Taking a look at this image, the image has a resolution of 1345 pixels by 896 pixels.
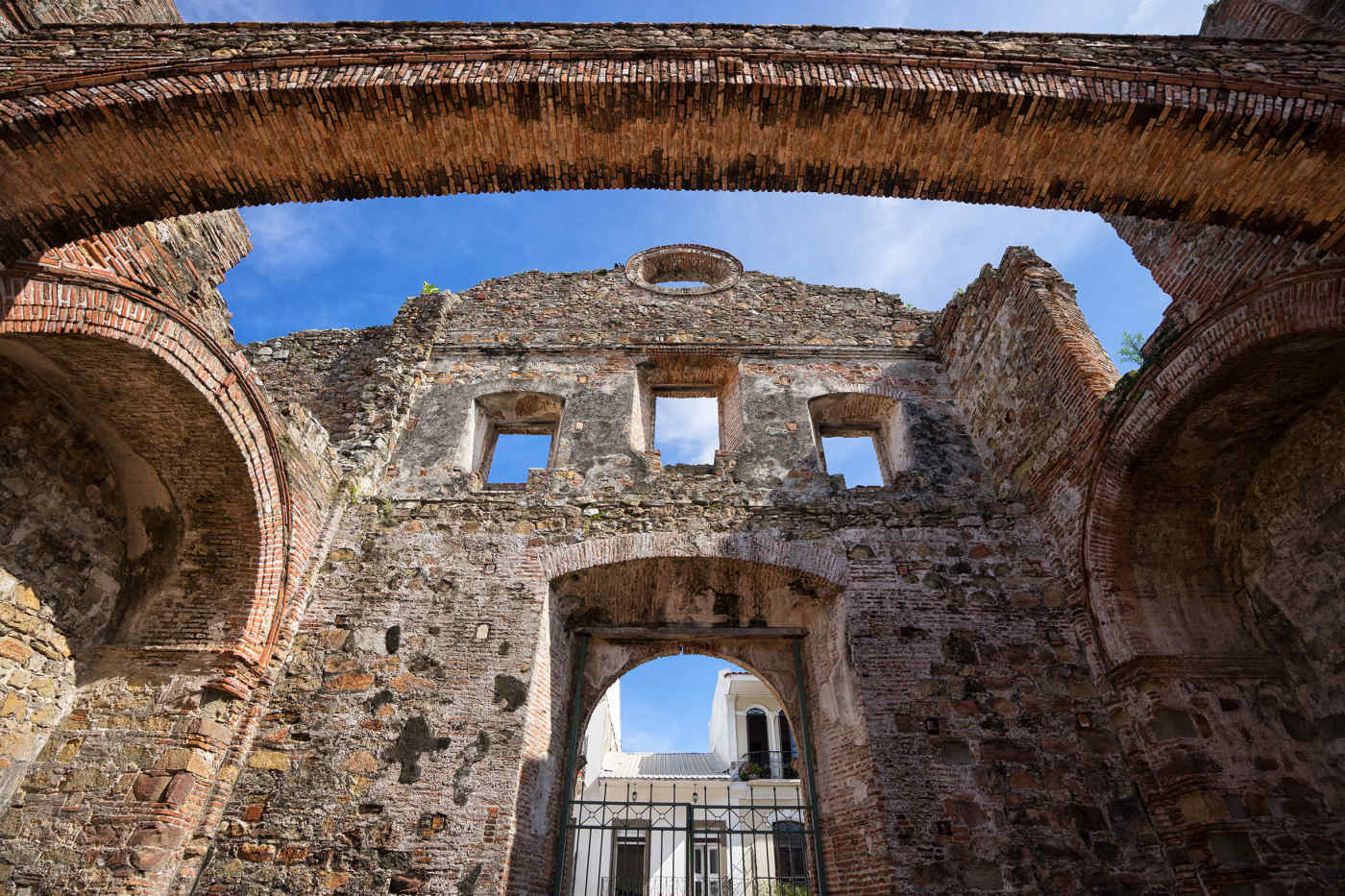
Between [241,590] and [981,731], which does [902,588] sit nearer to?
[981,731]

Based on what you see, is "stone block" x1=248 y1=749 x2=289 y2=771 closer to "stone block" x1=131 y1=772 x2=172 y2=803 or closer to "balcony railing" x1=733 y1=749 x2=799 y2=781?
"stone block" x1=131 y1=772 x2=172 y2=803

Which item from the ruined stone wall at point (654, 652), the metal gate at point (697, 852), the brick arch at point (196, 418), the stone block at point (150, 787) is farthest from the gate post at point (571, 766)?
the stone block at point (150, 787)

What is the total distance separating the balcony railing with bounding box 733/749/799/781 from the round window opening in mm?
10022

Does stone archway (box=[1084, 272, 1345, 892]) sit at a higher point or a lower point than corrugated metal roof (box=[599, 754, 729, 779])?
lower

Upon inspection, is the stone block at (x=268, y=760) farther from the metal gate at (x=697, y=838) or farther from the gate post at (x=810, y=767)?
the gate post at (x=810, y=767)

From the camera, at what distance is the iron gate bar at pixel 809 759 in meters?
6.04

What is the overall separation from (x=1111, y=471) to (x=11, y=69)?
8.14 m

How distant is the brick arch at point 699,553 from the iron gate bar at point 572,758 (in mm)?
888

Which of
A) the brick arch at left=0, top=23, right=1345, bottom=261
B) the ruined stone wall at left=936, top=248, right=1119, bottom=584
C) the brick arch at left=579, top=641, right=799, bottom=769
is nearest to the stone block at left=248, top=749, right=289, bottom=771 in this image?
the brick arch at left=579, top=641, right=799, bottom=769

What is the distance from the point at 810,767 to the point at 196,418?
6032 mm

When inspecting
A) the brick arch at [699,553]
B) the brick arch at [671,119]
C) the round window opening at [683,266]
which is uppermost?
the round window opening at [683,266]

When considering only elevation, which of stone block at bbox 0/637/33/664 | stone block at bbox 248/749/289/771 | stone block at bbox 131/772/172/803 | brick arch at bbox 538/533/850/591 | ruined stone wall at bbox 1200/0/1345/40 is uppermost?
ruined stone wall at bbox 1200/0/1345/40

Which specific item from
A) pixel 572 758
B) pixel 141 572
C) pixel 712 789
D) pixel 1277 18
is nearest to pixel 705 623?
pixel 572 758

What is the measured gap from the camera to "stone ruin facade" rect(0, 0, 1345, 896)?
423 cm
